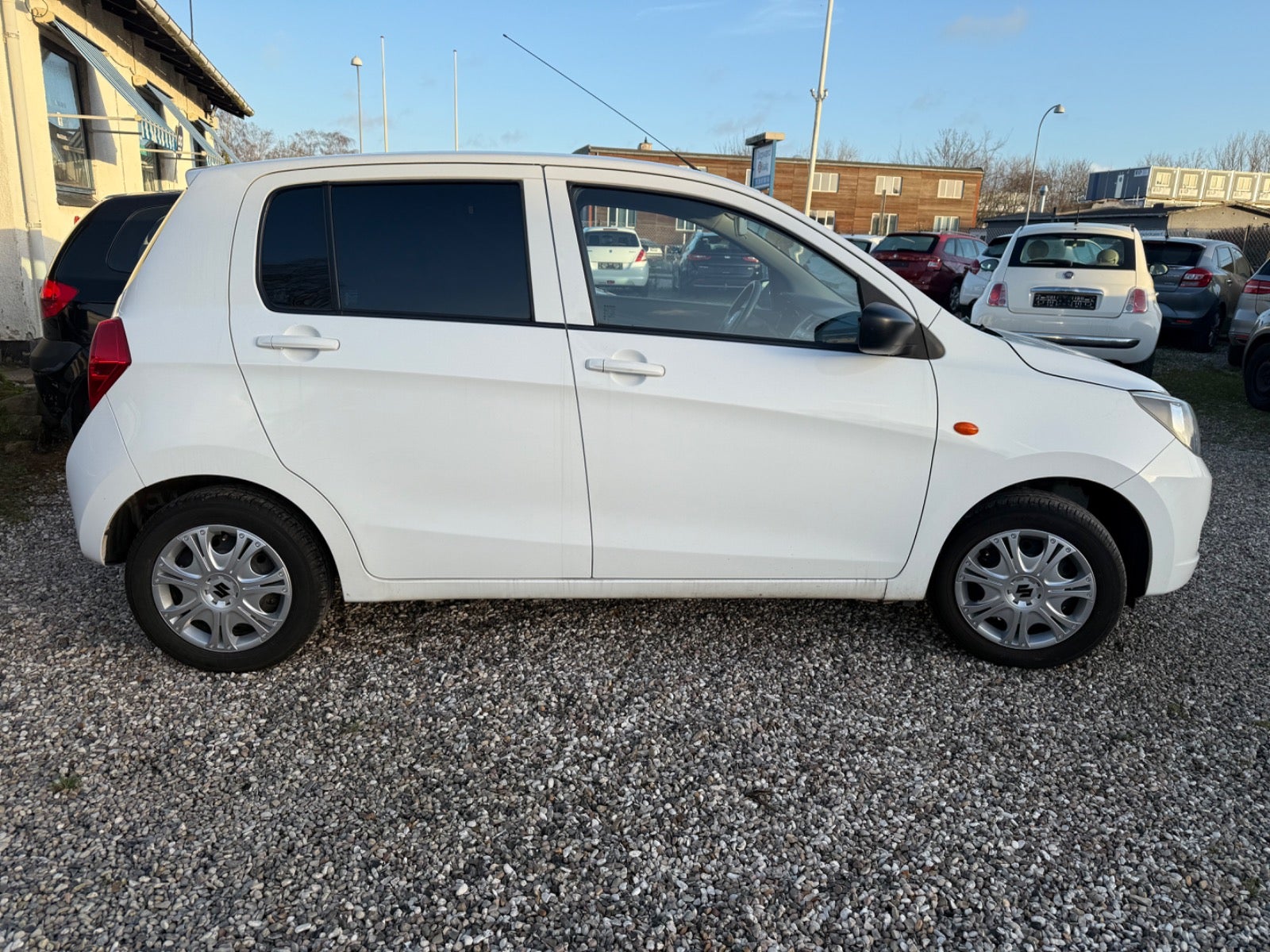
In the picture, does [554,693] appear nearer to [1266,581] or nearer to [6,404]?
[1266,581]

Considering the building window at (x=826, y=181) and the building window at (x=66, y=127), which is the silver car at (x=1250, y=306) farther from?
the building window at (x=826, y=181)

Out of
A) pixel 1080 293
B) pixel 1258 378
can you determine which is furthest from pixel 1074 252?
pixel 1258 378

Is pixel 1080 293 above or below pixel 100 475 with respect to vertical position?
above

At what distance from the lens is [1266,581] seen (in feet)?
15.4

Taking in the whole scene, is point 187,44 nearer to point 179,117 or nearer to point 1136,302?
point 179,117

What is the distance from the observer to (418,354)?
3178 millimetres

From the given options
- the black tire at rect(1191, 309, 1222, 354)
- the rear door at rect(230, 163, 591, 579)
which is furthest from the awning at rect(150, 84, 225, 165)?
the black tire at rect(1191, 309, 1222, 354)

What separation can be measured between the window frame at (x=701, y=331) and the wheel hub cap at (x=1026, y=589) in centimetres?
83

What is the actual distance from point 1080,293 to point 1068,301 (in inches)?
5.3

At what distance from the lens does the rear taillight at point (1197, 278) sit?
1338 cm

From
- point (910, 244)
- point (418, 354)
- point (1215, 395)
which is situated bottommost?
point (1215, 395)

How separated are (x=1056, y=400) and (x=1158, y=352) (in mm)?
12448

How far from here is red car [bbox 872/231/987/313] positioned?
18.2m

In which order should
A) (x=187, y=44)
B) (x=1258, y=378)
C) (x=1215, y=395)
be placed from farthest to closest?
(x=187, y=44), (x=1215, y=395), (x=1258, y=378)
